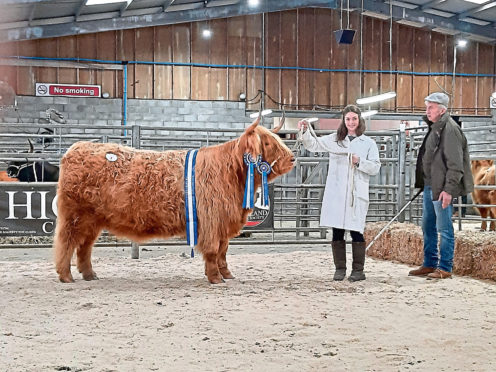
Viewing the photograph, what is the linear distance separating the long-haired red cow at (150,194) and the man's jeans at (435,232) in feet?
4.66

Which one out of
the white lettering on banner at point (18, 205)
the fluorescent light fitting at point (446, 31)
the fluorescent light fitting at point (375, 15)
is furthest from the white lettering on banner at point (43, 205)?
the fluorescent light fitting at point (446, 31)

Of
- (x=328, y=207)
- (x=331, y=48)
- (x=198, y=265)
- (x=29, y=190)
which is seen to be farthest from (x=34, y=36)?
(x=328, y=207)

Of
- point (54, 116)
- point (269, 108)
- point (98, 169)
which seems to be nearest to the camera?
point (98, 169)

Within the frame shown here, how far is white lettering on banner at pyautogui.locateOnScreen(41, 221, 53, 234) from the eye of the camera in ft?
23.6

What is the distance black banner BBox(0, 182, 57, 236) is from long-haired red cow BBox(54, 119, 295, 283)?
1999mm

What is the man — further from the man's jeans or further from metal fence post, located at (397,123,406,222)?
metal fence post, located at (397,123,406,222)

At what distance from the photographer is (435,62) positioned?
67.3 feet

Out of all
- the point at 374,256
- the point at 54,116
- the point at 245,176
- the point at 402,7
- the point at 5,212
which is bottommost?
the point at 374,256

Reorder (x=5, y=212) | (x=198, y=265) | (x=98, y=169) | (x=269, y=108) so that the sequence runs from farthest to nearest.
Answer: (x=269, y=108)
(x=5, y=212)
(x=198, y=265)
(x=98, y=169)

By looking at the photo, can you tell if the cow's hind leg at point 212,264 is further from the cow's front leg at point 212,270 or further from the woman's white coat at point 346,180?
the woman's white coat at point 346,180

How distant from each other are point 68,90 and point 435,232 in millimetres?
13724

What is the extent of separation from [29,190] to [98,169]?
A: 2.32 metres

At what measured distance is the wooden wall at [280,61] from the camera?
17.8 metres

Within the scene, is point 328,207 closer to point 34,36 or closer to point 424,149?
point 424,149
